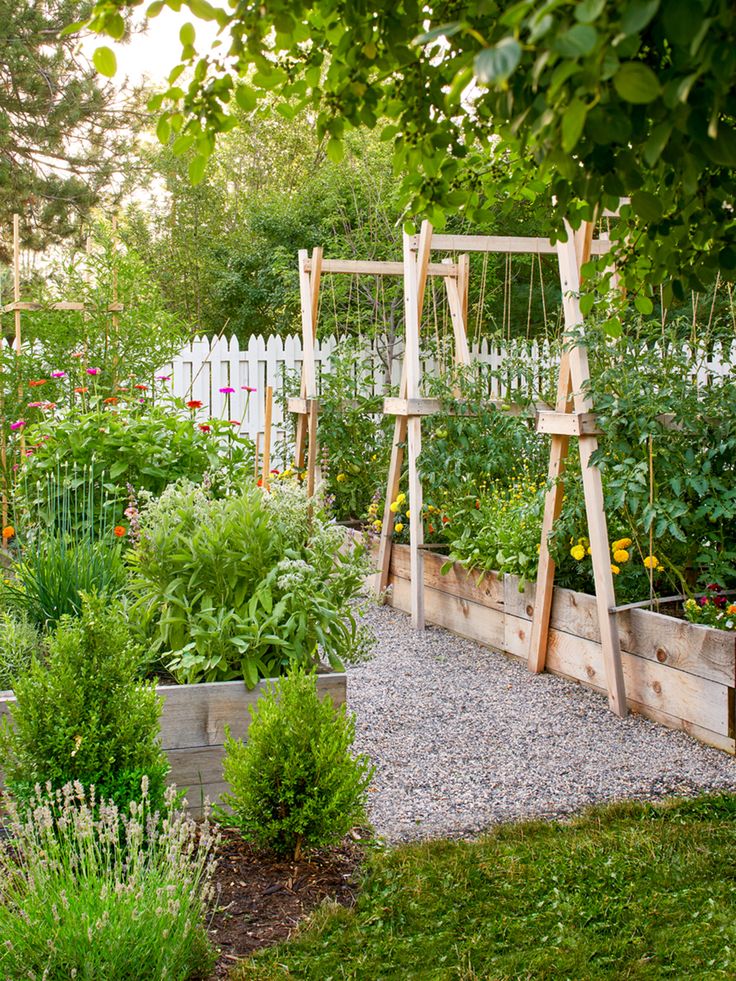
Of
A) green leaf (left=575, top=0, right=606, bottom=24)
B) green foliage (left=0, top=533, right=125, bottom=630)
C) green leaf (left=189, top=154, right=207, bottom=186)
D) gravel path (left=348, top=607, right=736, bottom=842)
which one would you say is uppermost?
green leaf (left=189, top=154, right=207, bottom=186)

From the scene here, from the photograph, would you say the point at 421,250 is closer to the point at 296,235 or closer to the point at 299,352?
the point at 299,352

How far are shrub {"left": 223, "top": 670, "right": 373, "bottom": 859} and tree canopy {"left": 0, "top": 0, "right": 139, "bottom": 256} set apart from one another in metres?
11.3

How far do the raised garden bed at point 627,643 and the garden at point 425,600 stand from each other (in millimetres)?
17

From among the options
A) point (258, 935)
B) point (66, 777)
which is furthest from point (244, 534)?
point (258, 935)

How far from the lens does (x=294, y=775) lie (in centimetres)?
243

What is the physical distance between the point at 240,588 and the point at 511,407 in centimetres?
274

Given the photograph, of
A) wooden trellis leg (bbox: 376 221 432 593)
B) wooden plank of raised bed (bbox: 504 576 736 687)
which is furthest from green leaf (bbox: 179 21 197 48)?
wooden trellis leg (bbox: 376 221 432 593)

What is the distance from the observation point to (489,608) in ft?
16.3

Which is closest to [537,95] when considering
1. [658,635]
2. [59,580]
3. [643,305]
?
[643,305]

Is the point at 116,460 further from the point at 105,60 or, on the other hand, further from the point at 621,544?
the point at 105,60

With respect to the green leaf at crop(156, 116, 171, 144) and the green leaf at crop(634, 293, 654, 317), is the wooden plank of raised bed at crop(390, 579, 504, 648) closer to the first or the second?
the green leaf at crop(634, 293, 654, 317)

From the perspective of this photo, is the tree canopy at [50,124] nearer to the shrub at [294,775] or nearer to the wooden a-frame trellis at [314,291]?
the wooden a-frame trellis at [314,291]

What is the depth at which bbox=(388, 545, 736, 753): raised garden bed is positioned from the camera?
3.53 metres

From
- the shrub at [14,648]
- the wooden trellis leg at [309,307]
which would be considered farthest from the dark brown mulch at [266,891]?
the wooden trellis leg at [309,307]
